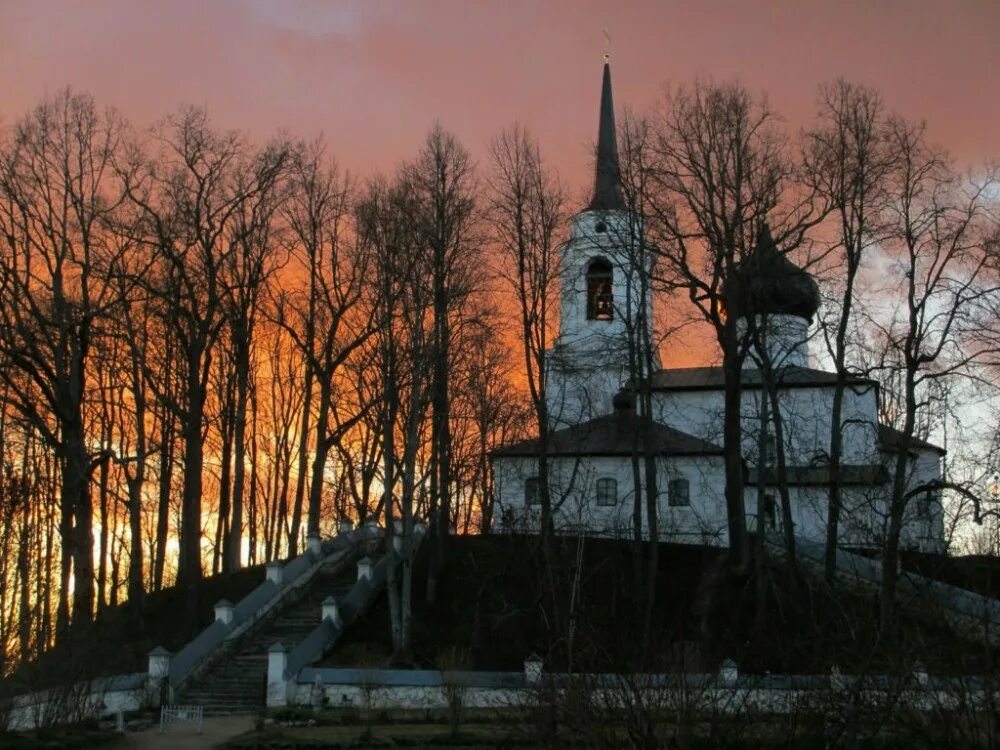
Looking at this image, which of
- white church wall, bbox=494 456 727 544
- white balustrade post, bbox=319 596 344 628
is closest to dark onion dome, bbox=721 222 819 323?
white church wall, bbox=494 456 727 544

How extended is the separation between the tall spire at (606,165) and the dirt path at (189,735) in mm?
15869

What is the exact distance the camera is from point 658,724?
11336 millimetres

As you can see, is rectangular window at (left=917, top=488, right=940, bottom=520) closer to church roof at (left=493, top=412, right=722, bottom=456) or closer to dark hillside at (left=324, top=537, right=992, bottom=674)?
dark hillside at (left=324, top=537, right=992, bottom=674)

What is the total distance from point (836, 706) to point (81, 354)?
20.5 m

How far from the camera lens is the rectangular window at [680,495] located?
3759 centimetres

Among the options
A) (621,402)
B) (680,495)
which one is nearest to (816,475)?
(680,495)

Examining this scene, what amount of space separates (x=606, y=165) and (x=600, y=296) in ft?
13.2

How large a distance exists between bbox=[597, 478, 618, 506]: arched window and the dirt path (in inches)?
723

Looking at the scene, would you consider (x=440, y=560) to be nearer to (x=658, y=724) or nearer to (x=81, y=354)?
(x=81, y=354)

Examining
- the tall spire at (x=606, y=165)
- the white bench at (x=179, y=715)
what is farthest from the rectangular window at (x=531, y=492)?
the white bench at (x=179, y=715)

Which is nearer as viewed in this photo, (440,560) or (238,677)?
(238,677)

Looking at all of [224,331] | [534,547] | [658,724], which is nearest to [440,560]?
[534,547]

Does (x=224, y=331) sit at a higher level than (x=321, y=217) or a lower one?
lower

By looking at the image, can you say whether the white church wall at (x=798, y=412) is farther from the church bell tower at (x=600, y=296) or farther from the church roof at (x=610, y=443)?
the church bell tower at (x=600, y=296)
